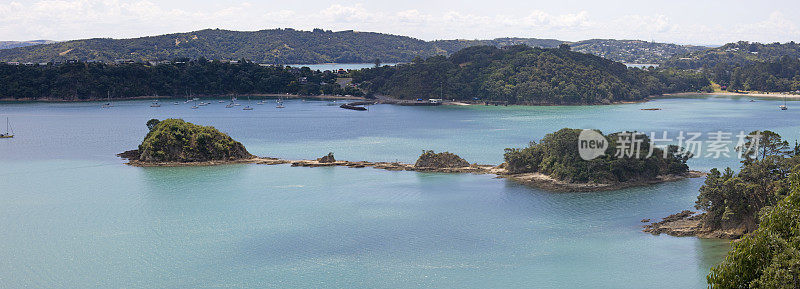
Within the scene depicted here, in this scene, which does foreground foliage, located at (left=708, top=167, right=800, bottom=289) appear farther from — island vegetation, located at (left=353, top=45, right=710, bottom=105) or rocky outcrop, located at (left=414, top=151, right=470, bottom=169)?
island vegetation, located at (left=353, top=45, right=710, bottom=105)

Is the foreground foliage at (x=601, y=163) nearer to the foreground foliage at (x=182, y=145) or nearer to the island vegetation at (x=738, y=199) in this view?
the island vegetation at (x=738, y=199)

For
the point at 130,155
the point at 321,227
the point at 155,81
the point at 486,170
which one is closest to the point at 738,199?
the point at 486,170

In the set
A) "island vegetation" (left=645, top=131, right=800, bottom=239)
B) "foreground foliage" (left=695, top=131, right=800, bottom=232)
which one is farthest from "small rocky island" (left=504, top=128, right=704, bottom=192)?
"foreground foliage" (left=695, top=131, right=800, bottom=232)

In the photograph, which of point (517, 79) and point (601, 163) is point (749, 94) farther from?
point (601, 163)

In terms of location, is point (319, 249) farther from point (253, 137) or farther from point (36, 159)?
point (253, 137)

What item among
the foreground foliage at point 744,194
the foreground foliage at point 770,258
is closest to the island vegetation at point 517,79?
the foreground foliage at point 744,194

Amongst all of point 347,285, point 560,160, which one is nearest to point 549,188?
point 560,160

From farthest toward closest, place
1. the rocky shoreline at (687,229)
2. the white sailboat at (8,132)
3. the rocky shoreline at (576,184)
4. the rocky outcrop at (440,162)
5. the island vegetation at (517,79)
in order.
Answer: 1. the island vegetation at (517,79)
2. the white sailboat at (8,132)
3. the rocky outcrop at (440,162)
4. the rocky shoreline at (576,184)
5. the rocky shoreline at (687,229)
